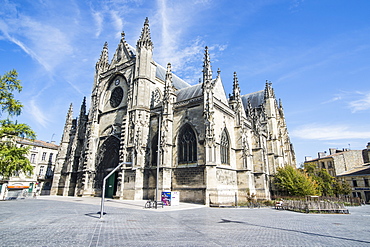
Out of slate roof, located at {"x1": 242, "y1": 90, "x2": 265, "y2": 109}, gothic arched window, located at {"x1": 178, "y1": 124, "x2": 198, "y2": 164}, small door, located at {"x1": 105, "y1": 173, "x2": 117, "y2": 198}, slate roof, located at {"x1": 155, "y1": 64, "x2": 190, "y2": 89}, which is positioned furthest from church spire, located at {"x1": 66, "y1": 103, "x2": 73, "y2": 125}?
slate roof, located at {"x1": 242, "y1": 90, "x2": 265, "y2": 109}

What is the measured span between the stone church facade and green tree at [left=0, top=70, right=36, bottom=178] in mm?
8528

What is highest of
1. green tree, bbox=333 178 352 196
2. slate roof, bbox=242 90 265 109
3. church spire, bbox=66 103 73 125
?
slate roof, bbox=242 90 265 109

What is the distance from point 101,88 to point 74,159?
10513mm

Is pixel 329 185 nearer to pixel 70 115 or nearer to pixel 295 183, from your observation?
pixel 295 183

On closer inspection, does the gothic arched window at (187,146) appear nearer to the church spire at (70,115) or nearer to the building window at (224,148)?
the building window at (224,148)

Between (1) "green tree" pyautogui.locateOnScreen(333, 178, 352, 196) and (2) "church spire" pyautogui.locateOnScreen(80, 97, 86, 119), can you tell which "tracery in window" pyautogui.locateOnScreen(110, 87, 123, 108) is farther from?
(1) "green tree" pyautogui.locateOnScreen(333, 178, 352, 196)

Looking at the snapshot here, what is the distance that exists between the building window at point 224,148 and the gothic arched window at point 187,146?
10.3 ft

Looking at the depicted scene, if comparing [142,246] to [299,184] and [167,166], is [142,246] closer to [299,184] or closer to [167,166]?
[167,166]

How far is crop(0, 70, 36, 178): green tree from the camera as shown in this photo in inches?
610

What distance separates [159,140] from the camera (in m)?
17.1

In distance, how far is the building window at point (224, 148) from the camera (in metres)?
21.8

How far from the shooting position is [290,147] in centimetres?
4356

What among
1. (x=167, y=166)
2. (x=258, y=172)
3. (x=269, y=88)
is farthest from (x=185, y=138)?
(x=269, y=88)

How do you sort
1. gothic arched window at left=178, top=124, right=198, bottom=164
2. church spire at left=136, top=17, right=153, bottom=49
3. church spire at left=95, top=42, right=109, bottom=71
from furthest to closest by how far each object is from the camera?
church spire at left=95, top=42, right=109, bottom=71, church spire at left=136, top=17, right=153, bottom=49, gothic arched window at left=178, top=124, right=198, bottom=164
